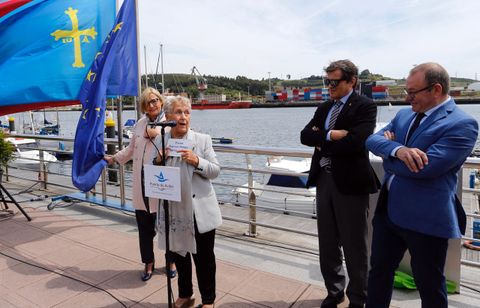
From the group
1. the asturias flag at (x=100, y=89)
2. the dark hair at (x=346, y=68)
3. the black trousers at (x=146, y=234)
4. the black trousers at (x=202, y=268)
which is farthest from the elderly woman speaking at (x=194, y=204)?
the asturias flag at (x=100, y=89)

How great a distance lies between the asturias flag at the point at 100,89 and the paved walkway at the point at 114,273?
31.9 inches

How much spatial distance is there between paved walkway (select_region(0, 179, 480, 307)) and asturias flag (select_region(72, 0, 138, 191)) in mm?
809

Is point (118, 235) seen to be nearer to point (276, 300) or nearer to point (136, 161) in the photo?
point (136, 161)

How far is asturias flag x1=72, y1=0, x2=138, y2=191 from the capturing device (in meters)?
4.18

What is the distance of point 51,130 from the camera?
35.9 m

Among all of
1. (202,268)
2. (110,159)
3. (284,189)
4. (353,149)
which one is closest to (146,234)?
(202,268)

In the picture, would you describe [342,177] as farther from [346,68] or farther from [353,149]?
[346,68]

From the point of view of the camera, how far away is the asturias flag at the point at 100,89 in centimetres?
418

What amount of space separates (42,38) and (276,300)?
4274 millimetres

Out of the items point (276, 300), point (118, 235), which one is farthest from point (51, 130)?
point (276, 300)

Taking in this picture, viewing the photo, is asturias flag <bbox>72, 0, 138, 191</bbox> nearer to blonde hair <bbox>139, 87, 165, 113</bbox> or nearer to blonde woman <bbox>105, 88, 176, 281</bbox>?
blonde woman <bbox>105, 88, 176, 281</bbox>

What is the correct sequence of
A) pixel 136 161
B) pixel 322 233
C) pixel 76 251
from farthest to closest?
pixel 76 251 → pixel 136 161 → pixel 322 233

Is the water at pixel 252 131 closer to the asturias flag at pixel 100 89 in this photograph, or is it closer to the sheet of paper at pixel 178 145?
the sheet of paper at pixel 178 145

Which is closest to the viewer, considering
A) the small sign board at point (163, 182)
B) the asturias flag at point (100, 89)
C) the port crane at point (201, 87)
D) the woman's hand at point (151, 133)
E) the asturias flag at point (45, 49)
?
the small sign board at point (163, 182)
